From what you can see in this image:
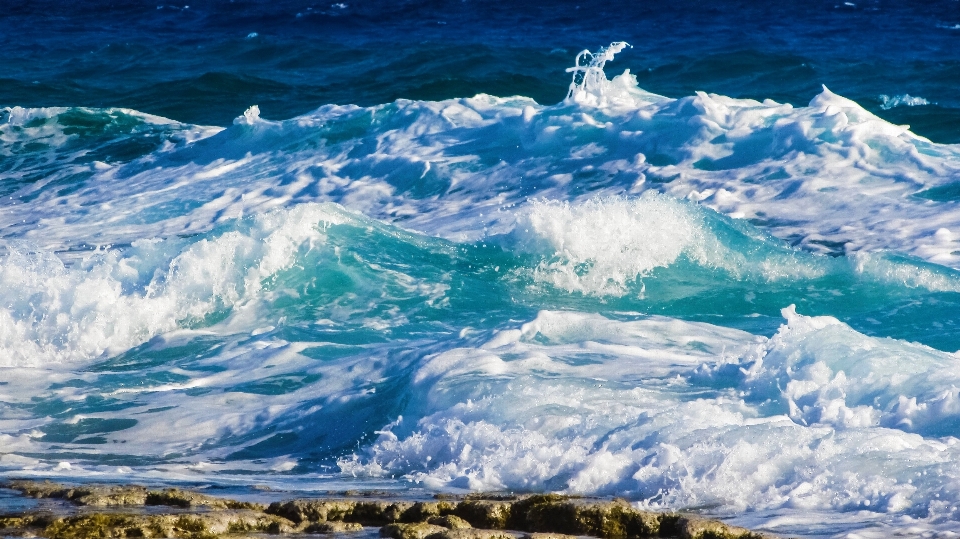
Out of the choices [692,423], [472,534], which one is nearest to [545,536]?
[472,534]

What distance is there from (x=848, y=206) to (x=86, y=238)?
7437 mm

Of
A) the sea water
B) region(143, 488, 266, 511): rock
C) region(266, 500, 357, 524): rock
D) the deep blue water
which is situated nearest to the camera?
region(266, 500, 357, 524): rock

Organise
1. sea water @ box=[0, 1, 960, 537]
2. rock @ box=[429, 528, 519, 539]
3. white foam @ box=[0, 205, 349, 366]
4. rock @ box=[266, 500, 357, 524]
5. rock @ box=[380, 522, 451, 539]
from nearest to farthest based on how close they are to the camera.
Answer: rock @ box=[429, 528, 519, 539] → rock @ box=[380, 522, 451, 539] → rock @ box=[266, 500, 357, 524] → sea water @ box=[0, 1, 960, 537] → white foam @ box=[0, 205, 349, 366]

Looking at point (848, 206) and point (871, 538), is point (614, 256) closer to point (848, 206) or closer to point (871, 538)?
point (848, 206)

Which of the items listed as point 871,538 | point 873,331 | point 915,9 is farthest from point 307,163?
point 915,9

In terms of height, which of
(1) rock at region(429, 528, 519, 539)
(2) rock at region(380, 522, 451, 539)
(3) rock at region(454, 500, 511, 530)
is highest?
(1) rock at region(429, 528, 519, 539)

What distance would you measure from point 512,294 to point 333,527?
5.28 meters

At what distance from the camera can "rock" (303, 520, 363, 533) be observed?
3.97 meters

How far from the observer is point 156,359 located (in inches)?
319

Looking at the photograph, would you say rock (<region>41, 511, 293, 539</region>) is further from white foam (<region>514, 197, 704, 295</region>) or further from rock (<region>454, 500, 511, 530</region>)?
white foam (<region>514, 197, 704, 295</region>)

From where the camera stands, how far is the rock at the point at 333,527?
3.97 m

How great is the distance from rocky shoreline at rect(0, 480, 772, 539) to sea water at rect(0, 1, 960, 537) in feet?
1.63

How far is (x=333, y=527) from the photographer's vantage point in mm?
3996

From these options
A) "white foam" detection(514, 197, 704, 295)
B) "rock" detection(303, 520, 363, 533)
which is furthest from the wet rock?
"white foam" detection(514, 197, 704, 295)
